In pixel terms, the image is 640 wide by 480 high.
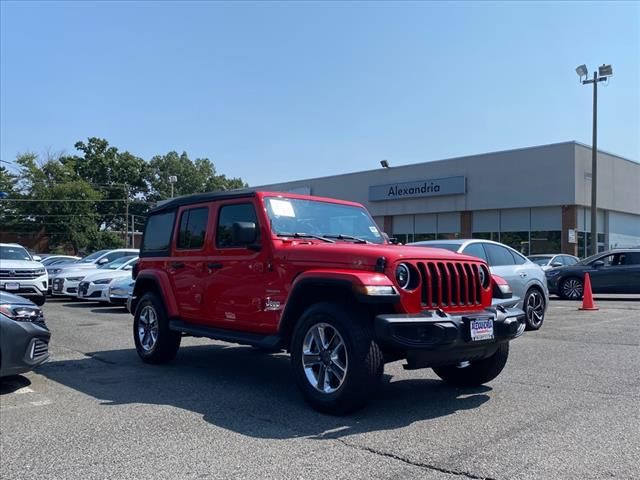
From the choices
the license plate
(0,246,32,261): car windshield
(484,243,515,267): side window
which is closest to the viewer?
the license plate

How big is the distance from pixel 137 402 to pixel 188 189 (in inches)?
3406

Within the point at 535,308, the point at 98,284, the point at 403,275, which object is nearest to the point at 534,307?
the point at 535,308

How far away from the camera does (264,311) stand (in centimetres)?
638

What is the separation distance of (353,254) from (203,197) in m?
2.79

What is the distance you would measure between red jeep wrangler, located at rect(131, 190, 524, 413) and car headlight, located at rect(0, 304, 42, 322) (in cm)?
152

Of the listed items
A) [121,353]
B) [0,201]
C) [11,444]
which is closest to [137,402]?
[11,444]

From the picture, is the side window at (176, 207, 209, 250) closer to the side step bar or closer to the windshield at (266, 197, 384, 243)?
the side step bar

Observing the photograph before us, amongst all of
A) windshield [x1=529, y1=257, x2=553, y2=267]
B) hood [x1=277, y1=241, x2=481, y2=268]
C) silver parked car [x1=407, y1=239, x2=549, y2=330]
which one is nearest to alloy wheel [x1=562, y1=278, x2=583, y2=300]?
windshield [x1=529, y1=257, x2=553, y2=267]

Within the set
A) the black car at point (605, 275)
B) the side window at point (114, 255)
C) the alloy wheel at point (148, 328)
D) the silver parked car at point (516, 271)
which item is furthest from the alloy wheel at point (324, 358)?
the side window at point (114, 255)

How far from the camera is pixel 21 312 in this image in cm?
694

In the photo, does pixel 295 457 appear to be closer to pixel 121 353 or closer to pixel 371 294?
pixel 371 294

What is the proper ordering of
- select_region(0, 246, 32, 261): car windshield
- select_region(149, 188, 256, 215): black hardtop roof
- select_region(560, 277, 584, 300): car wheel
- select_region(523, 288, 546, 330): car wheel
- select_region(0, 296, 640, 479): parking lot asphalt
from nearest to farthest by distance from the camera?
select_region(0, 296, 640, 479): parking lot asphalt → select_region(149, 188, 256, 215): black hardtop roof → select_region(523, 288, 546, 330): car wheel → select_region(0, 246, 32, 261): car windshield → select_region(560, 277, 584, 300): car wheel

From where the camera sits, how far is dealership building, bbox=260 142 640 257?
95.8ft

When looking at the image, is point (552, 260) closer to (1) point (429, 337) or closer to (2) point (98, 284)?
(2) point (98, 284)
